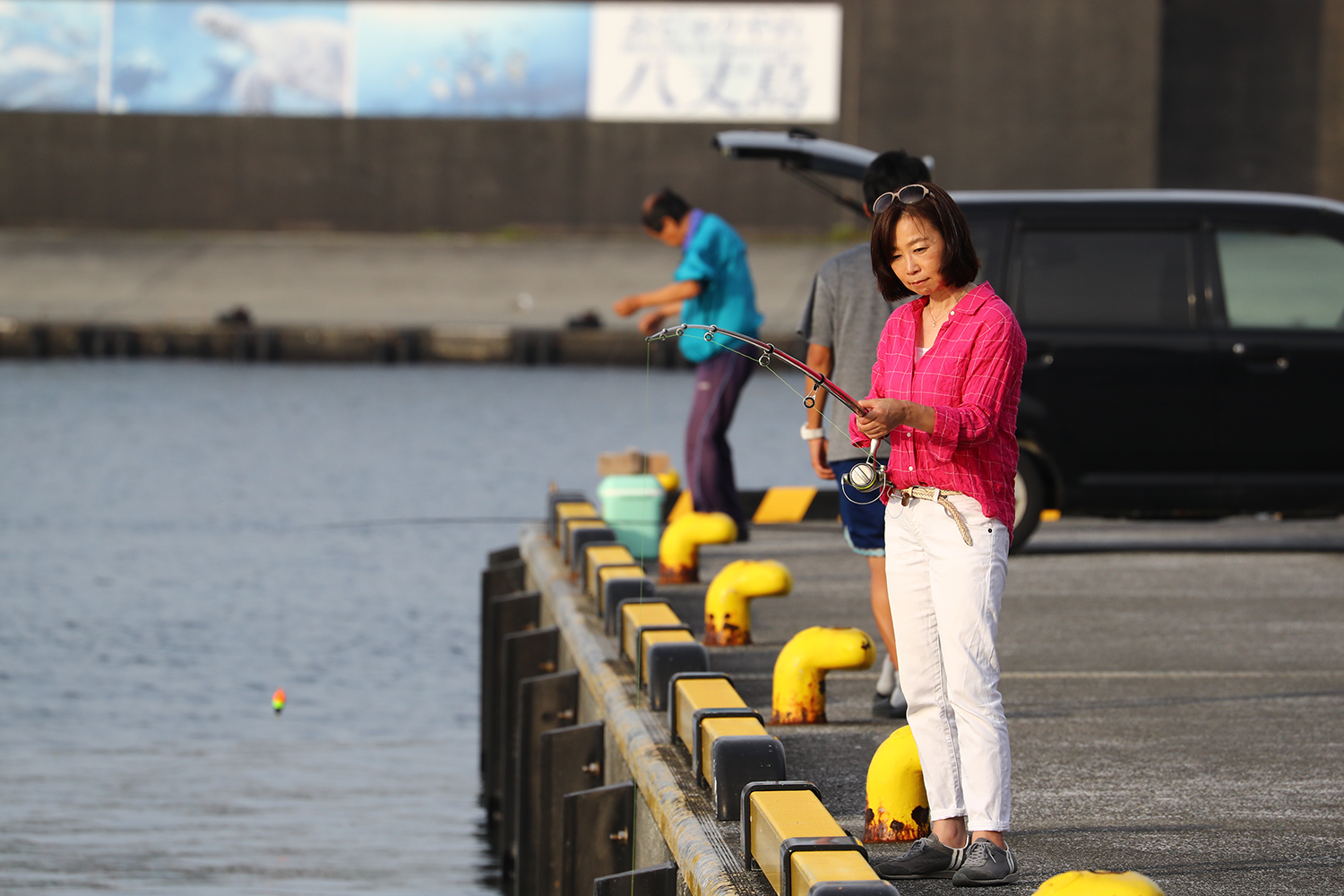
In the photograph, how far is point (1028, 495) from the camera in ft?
33.8

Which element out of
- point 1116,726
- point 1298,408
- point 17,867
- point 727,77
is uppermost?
point 727,77

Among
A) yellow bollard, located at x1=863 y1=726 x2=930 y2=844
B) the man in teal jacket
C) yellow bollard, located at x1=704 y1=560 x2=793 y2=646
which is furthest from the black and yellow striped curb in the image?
yellow bollard, located at x1=863 y1=726 x2=930 y2=844

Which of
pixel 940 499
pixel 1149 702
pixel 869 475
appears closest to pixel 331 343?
pixel 1149 702

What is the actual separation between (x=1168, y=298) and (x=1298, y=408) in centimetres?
87

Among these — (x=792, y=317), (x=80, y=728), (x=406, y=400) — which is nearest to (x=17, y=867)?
(x=80, y=728)

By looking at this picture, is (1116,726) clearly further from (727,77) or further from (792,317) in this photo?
(727,77)

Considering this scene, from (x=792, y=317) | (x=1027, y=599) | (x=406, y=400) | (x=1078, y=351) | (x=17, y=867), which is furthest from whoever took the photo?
(x=792, y=317)

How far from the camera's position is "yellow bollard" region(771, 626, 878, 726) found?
20.7 ft

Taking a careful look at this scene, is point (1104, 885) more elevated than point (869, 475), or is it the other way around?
point (869, 475)

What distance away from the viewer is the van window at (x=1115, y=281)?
10367mm

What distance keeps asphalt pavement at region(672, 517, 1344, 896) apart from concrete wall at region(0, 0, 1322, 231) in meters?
31.8

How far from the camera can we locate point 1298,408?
1030 cm

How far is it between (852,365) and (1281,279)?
461cm

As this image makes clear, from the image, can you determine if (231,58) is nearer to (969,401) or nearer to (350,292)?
(350,292)
